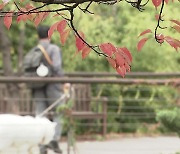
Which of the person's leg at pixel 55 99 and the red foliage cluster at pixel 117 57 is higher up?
the red foliage cluster at pixel 117 57

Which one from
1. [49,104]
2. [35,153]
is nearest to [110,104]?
[49,104]

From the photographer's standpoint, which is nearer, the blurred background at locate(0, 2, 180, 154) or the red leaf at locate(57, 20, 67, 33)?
the red leaf at locate(57, 20, 67, 33)

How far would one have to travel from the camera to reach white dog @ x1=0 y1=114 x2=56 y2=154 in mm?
5809

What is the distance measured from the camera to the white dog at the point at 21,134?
5.81 metres

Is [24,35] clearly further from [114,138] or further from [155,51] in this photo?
[114,138]

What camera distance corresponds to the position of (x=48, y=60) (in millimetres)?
7848

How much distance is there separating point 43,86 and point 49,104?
273mm

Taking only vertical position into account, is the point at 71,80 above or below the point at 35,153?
above

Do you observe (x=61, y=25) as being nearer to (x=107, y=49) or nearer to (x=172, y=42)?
(x=107, y=49)

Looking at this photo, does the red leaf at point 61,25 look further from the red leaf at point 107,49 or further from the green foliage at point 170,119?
the green foliage at point 170,119

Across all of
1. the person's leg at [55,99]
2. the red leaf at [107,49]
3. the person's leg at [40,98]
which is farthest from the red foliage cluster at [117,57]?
the person's leg at [40,98]

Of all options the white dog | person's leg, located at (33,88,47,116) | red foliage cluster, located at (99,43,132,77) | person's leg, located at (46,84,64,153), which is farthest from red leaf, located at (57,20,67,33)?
person's leg, located at (33,88,47,116)

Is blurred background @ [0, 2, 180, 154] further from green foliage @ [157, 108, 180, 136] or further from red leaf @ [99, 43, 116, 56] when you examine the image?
red leaf @ [99, 43, 116, 56]

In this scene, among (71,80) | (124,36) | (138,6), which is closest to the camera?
(138,6)
